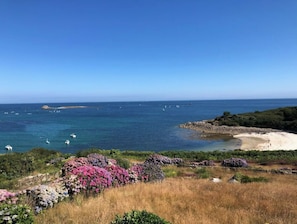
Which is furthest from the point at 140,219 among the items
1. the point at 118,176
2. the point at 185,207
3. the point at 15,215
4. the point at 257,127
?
the point at 257,127

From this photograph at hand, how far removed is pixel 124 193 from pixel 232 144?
41.0m

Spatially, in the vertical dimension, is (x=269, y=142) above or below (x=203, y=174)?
below

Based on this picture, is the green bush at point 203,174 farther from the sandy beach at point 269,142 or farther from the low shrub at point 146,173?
the sandy beach at point 269,142

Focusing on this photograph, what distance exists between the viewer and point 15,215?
506 cm

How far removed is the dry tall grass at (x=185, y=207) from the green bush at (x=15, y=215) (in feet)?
2.95

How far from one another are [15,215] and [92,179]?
434 cm

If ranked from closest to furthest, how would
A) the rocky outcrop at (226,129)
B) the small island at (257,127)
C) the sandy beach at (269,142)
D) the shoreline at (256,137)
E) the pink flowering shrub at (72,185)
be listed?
the pink flowering shrub at (72,185)
the sandy beach at (269,142)
the shoreline at (256,137)
the small island at (257,127)
the rocky outcrop at (226,129)

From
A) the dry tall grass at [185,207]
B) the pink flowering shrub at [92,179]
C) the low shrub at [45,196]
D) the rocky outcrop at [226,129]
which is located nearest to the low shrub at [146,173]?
the pink flowering shrub at [92,179]

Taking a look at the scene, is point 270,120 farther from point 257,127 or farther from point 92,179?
point 92,179

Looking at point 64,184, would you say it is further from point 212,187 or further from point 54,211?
point 212,187

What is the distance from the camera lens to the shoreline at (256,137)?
42469 mm

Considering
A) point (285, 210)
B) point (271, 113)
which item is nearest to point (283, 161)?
point (285, 210)

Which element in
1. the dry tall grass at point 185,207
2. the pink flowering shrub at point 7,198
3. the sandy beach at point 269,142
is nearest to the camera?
the dry tall grass at point 185,207

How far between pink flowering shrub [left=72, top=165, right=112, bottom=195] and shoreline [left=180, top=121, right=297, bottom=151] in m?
35.2
